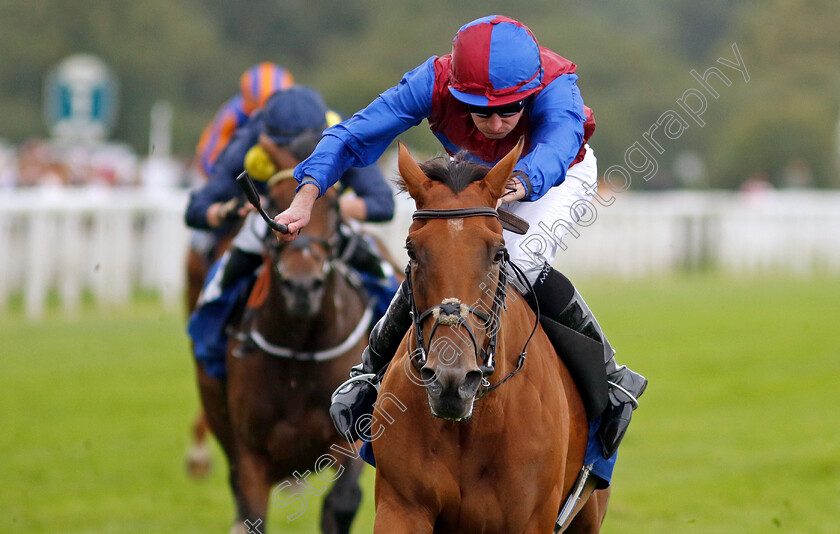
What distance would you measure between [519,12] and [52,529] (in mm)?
41637

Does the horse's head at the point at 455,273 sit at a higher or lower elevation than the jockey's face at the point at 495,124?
lower

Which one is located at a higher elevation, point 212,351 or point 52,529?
point 212,351

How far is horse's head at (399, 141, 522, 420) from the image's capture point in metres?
3.49

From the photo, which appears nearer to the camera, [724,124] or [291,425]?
[291,425]

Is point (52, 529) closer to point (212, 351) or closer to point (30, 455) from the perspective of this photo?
point (212, 351)

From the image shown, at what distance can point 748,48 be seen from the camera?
152 ft

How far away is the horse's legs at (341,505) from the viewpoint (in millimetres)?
5830

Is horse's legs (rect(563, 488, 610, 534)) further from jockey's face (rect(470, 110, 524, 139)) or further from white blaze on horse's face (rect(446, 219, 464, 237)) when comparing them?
white blaze on horse's face (rect(446, 219, 464, 237))

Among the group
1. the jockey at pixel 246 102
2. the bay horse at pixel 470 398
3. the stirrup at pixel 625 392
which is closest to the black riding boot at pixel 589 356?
the stirrup at pixel 625 392

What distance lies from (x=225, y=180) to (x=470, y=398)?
3781 millimetres

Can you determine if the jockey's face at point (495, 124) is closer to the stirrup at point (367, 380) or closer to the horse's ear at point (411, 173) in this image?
the horse's ear at point (411, 173)

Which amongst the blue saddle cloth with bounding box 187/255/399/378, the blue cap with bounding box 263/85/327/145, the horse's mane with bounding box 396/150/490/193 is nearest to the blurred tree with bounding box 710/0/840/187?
the blue saddle cloth with bounding box 187/255/399/378

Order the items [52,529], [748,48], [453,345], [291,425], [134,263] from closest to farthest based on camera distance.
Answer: [453,345] → [291,425] → [52,529] → [134,263] → [748,48]

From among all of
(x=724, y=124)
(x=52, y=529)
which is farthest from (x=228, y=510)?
(x=724, y=124)
